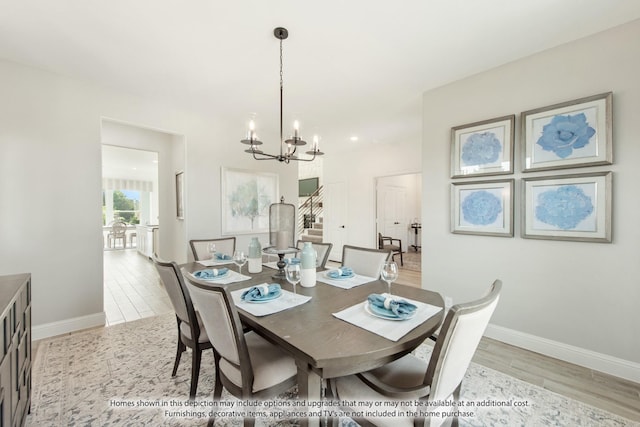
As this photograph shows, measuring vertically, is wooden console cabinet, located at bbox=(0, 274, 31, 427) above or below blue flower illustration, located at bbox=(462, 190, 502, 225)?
below

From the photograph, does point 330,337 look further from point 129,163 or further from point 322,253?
point 129,163

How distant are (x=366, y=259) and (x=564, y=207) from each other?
5.62ft

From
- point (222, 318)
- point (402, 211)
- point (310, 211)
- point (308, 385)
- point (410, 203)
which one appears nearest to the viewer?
point (308, 385)

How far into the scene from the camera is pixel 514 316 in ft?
8.16

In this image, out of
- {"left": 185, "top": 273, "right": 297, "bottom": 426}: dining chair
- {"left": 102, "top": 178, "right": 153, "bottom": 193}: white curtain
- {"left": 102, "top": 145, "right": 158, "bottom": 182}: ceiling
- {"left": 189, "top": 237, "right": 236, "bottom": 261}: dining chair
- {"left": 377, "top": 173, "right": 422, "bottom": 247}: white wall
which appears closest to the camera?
{"left": 185, "top": 273, "right": 297, "bottom": 426}: dining chair

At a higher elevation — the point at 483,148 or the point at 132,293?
the point at 483,148

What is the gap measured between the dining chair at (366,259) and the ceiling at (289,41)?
163 centimetres

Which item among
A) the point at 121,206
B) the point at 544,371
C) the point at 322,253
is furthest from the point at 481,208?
the point at 121,206

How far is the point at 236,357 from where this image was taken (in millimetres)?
1247

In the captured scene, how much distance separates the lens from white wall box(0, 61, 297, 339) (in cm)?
248

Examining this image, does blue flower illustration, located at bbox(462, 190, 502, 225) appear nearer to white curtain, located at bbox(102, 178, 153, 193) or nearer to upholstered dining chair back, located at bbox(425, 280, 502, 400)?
upholstered dining chair back, located at bbox(425, 280, 502, 400)

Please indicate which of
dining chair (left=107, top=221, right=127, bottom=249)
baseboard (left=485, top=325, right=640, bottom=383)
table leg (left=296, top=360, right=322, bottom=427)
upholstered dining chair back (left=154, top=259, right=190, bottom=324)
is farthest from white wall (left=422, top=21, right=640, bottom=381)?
dining chair (left=107, top=221, right=127, bottom=249)

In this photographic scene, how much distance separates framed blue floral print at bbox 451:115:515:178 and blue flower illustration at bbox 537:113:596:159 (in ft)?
0.85

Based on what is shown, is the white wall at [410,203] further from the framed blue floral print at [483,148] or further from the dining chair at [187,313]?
the dining chair at [187,313]
